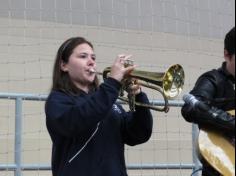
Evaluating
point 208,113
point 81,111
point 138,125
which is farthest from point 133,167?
point 208,113

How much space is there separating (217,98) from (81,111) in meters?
0.69

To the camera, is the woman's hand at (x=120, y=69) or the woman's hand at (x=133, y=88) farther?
the woman's hand at (x=133, y=88)

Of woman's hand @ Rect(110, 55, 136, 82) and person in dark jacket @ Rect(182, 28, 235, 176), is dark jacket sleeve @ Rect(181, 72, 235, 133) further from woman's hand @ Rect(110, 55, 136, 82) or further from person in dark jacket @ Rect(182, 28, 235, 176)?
woman's hand @ Rect(110, 55, 136, 82)

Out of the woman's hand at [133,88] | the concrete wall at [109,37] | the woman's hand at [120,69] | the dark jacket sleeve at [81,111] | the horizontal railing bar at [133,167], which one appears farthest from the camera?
the concrete wall at [109,37]

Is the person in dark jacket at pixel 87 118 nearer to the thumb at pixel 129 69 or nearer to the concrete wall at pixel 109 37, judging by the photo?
the thumb at pixel 129 69

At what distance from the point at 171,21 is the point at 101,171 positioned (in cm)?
481

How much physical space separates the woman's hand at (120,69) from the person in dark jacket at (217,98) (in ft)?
1.42

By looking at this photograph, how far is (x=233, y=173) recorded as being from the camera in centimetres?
278

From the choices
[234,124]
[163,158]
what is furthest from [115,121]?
[163,158]

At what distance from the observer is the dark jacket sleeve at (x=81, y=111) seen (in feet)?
10.9

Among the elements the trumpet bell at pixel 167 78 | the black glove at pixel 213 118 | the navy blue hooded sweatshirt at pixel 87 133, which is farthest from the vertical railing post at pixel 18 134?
the black glove at pixel 213 118

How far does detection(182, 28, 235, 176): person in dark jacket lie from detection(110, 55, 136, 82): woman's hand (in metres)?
0.43

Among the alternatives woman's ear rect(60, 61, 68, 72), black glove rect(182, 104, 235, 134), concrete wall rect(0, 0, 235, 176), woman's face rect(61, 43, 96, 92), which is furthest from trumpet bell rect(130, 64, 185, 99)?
concrete wall rect(0, 0, 235, 176)

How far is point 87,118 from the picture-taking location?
333cm
